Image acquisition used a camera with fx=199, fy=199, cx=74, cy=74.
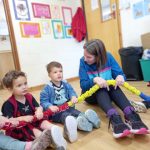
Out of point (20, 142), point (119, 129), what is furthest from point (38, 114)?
point (119, 129)

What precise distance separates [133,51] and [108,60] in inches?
42.0

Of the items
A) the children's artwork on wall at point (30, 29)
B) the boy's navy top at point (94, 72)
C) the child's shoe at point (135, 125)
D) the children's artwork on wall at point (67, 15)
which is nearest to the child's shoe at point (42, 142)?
the child's shoe at point (135, 125)

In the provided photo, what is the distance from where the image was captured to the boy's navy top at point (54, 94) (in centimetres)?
122

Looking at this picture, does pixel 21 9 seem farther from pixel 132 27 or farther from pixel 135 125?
pixel 135 125

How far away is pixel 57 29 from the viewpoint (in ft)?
9.18

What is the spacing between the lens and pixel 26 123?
3.07 feet

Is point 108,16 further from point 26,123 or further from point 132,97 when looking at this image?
point 26,123

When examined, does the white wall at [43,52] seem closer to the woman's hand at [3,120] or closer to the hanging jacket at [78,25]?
the hanging jacket at [78,25]

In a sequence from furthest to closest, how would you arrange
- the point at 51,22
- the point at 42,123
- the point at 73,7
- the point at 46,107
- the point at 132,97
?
1. the point at 73,7
2. the point at 51,22
3. the point at 132,97
4. the point at 46,107
5. the point at 42,123

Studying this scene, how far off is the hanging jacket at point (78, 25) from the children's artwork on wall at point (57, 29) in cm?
21

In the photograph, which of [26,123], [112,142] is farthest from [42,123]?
[112,142]

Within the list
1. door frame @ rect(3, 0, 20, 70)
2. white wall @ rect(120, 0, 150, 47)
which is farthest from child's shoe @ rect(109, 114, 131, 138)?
door frame @ rect(3, 0, 20, 70)

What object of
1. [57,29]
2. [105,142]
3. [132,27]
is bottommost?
[105,142]

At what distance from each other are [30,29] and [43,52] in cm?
34
